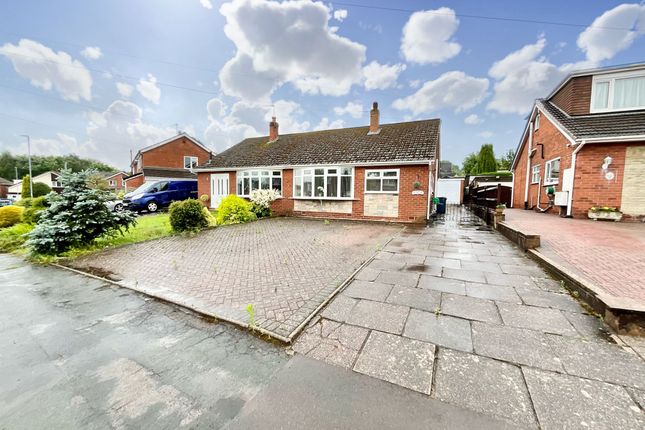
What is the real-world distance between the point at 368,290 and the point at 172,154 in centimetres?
3041

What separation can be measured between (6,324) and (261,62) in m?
17.6

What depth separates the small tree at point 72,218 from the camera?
20.6 feet

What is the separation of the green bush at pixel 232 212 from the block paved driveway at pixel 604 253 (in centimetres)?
1091

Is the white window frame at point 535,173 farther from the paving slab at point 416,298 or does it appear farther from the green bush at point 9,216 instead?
the green bush at point 9,216

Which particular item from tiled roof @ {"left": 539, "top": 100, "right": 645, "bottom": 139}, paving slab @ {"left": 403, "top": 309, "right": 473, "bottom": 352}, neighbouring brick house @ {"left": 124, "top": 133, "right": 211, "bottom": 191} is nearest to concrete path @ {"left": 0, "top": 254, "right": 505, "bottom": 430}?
paving slab @ {"left": 403, "top": 309, "right": 473, "bottom": 352}

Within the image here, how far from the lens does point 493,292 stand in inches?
147

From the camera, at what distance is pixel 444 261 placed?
536 centimetres

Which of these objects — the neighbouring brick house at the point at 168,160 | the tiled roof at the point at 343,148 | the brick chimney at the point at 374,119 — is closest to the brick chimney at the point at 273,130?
the tiled roof at the point at 343,148

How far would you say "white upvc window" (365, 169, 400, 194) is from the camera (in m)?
11.5

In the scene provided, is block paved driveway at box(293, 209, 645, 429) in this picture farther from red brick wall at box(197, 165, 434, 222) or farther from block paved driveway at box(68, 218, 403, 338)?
red brick wall at box(197, 165, 434, 222)

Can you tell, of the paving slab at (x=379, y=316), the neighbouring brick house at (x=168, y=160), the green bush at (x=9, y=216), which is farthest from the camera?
the neighbouring brick house at (x=168, y=160)

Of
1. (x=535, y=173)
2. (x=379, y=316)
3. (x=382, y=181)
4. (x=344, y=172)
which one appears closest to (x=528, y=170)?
(x=535, y=173)

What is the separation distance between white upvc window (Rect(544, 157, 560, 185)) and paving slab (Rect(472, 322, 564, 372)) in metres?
12.5

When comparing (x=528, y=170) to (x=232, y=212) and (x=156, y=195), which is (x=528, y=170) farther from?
A: (x=156, y=195)
